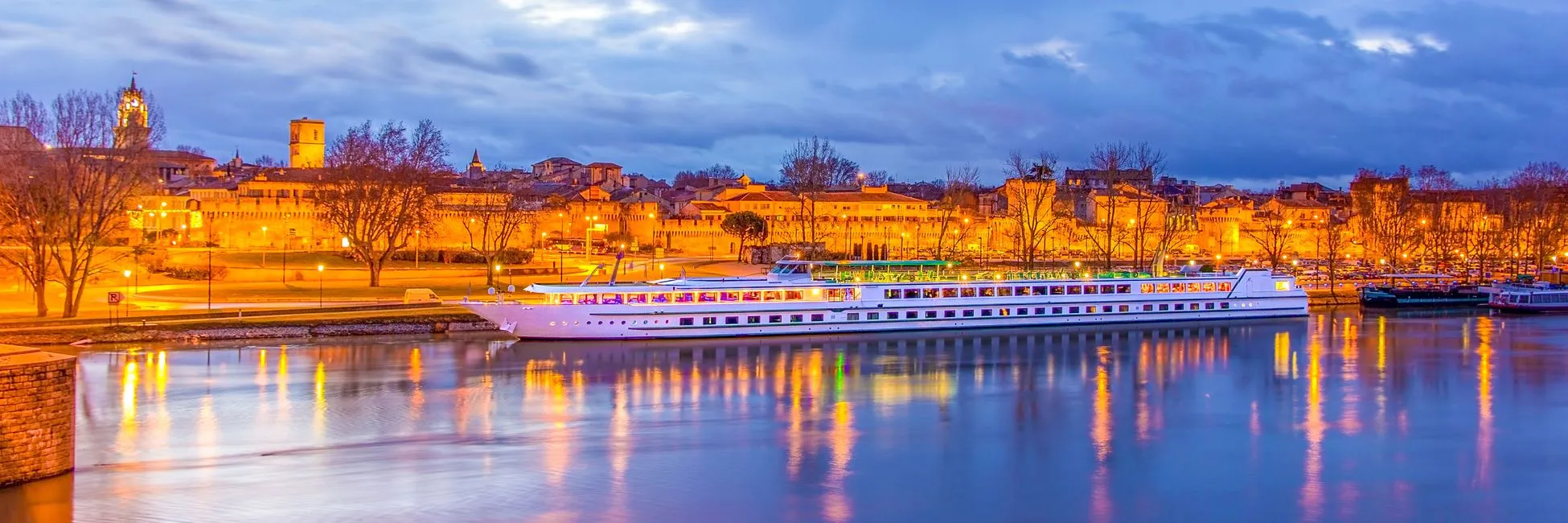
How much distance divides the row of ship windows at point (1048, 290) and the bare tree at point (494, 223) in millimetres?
15871

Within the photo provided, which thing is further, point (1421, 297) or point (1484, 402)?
point (1421, 297)

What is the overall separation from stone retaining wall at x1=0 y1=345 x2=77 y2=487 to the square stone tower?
339 feet

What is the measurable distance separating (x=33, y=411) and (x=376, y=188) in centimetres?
3569

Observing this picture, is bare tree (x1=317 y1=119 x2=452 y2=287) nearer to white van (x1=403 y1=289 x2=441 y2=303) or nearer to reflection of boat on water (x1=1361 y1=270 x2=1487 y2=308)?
white van (x1=403 y1=289 x2=441 y2=303)

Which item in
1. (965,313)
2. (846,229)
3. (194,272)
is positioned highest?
(846,229)

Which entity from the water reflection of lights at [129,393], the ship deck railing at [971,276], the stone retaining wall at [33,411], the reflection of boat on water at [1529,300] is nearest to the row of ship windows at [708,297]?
the ship deck railing at [971,276]

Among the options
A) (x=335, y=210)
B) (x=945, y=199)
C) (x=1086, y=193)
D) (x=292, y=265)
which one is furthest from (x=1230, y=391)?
(x=1086, y=193)

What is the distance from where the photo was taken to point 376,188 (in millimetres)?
52531

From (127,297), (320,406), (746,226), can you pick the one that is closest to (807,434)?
(320,406)

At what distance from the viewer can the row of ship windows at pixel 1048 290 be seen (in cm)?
4231

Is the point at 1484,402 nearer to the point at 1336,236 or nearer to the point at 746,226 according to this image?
Answer: the point at 746,226

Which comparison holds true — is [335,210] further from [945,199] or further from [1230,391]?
[945,199]

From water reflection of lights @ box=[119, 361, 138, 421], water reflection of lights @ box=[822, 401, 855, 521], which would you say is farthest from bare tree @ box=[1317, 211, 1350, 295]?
water reflection of lights @ box=[119, 361, 138, 421]

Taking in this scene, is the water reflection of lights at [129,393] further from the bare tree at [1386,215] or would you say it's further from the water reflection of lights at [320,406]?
the bare tree at [1386,215]
